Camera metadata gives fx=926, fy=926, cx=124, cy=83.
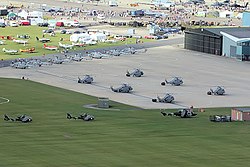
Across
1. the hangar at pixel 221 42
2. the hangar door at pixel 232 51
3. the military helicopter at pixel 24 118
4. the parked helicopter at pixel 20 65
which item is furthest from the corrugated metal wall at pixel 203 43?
the military helicopter at pixel 24 118

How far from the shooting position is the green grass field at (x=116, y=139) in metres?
78.1

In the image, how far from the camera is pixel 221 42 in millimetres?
176000

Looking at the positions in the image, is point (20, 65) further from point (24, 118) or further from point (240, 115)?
point (240, 115)

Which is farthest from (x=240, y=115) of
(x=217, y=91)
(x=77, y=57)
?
(x=77, y=57)

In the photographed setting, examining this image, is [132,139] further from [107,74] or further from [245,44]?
[245,44]

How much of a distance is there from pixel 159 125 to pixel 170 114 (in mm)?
7765

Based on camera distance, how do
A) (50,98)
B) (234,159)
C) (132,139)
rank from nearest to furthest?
(234,159) < (132,139) < (50,98)

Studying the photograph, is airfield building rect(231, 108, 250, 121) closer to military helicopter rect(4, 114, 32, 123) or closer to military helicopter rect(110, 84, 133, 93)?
military helicopter rect(4, 114, 32, 123)

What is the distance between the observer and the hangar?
168 metres

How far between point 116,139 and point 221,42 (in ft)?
299

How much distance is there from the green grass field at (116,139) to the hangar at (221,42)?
2352 inches

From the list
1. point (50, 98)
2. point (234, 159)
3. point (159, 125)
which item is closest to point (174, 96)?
point (50, 98)

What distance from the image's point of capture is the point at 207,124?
98.1 metres

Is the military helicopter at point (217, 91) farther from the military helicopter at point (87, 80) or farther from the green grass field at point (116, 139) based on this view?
the military helicopter at point (87, 80)
